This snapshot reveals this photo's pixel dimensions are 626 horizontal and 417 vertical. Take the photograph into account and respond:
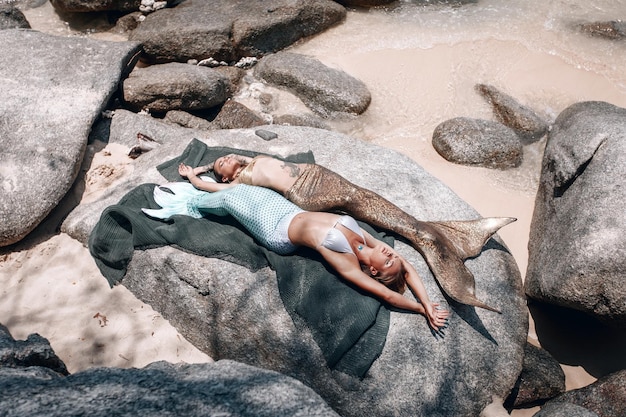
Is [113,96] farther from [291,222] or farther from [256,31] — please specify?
[291,222]

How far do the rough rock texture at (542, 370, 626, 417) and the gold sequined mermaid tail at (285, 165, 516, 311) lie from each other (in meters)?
1.34

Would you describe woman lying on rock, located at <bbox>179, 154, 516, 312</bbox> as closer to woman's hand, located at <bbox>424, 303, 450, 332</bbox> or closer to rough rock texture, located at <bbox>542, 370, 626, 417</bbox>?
woman's hand, located at <bbox>424, 303, 450, 332</bbox>

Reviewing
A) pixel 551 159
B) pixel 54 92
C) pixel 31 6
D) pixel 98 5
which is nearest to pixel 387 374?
pixel 551 159

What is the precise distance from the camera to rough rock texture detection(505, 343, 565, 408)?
4.70m

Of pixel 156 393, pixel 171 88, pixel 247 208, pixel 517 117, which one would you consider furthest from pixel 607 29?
pixel 156 393

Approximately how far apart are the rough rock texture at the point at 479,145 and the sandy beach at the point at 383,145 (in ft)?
0.44

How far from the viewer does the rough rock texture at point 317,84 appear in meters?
8.00

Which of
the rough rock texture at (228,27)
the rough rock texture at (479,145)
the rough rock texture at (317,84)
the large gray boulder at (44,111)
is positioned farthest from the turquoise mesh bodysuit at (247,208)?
the rough rock texture at (228,27)

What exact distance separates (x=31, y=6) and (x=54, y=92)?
5239mm

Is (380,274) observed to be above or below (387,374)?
above

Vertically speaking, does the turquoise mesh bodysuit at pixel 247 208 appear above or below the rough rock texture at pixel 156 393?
below

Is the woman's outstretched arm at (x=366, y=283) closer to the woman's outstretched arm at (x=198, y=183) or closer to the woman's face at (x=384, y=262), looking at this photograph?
the woman's face at (x=384, y=262)

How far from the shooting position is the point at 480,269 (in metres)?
4.83

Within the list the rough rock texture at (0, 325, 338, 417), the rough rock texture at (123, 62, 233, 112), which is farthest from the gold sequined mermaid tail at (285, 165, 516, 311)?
the rough rock texture at (123, 62, 233, 112)
